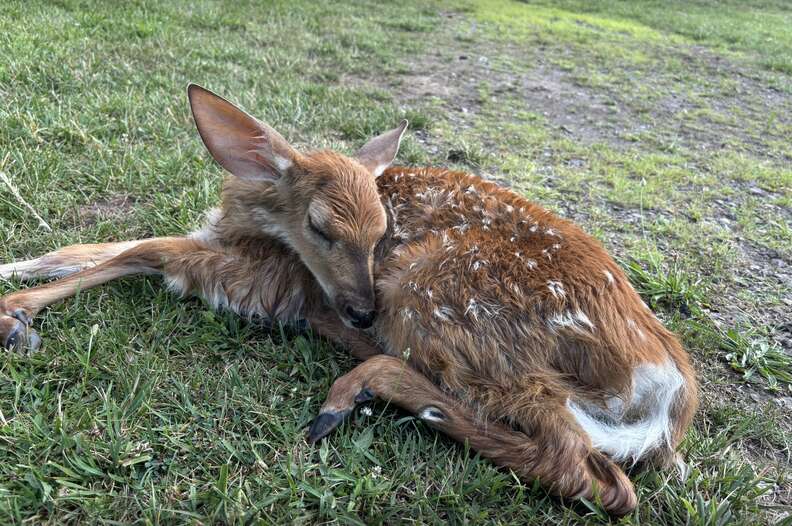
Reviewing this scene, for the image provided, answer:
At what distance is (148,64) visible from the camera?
207 inches

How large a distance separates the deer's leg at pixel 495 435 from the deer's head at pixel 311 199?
0.35 m

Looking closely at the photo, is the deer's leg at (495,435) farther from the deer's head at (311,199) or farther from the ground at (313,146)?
the deer's head at (311,199)

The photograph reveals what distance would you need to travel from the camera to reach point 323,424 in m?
2.13

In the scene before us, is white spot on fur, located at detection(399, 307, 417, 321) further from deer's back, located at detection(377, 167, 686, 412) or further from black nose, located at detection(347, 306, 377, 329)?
black nose, located at detection(347, 306, 377, 329)

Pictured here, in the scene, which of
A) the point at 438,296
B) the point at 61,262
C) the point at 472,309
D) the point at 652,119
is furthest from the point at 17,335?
the point at 652,119

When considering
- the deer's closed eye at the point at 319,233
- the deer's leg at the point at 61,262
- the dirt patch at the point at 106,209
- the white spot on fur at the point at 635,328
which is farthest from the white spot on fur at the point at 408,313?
the dirt patch at the point at 106,209

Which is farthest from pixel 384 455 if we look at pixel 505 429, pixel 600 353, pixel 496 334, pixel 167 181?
pixel 167 181

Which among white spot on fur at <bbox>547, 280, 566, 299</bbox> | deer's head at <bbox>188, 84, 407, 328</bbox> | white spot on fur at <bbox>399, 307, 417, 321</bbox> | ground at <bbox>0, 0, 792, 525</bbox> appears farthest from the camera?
deer's head at <bbox>188, 84, 407, 328</bbox>

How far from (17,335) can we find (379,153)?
1.85 meters

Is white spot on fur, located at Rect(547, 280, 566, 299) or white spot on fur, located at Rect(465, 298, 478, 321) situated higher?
white spot on fur, located at Rect(547, 280, 566, 299)

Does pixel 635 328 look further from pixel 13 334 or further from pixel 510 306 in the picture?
pixel 13 334

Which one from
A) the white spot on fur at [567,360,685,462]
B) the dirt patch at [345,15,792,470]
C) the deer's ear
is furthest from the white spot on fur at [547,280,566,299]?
the deer's ear

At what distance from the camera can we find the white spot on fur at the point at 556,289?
2340mm

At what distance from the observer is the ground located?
190cm
